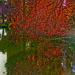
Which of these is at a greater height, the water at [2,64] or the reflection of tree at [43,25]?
the reflection of tree at [43,25]

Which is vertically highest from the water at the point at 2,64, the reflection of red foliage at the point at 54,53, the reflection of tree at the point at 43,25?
the reflection of tree at the point at 43,25

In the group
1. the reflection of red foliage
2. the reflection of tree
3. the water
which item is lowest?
the water

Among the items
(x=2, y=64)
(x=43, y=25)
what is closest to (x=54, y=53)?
(x=43, y=25)

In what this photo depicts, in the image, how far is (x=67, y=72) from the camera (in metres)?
0.98

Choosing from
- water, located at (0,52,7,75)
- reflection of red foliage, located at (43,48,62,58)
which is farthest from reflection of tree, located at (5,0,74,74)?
water, located at (0,52,7,75)

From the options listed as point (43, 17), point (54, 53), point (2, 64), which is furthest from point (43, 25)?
point (2, 64)

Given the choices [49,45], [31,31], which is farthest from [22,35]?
[49,45]

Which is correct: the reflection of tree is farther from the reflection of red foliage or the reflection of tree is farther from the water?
the water

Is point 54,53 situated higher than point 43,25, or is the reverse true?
point 43,25

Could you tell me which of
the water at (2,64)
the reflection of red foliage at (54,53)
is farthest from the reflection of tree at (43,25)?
the water at (2,64)

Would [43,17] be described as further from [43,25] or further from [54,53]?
[54,53]

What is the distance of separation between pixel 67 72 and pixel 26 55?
252 millimetres

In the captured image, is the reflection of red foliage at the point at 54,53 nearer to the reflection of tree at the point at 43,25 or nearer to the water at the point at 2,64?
the reflection of tree at the point at 43,25

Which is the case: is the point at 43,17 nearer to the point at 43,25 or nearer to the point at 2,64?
the point at 43,25
